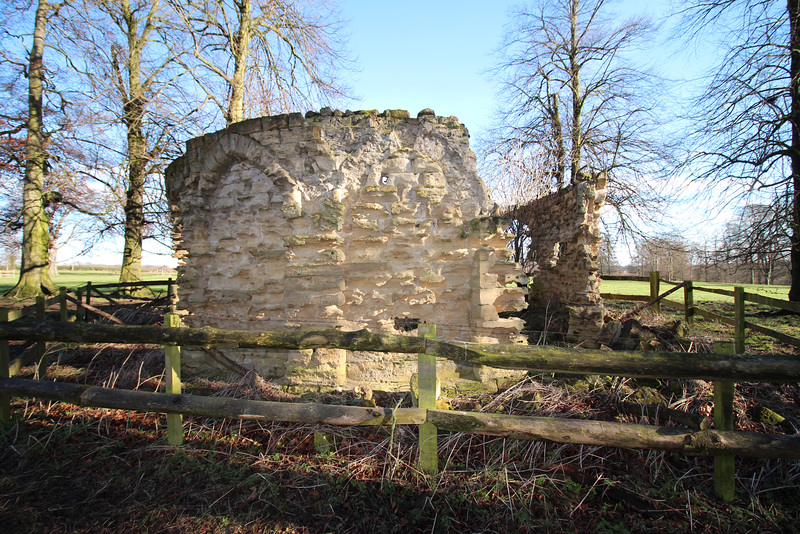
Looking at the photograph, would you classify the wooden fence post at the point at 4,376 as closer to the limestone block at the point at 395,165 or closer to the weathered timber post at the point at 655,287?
the limestone block at the point at 395,165

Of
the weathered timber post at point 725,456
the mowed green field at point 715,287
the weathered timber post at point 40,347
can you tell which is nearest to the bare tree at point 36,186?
the weathered timber post at point 40,347

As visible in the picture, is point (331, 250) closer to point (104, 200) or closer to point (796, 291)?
point (104, 200)

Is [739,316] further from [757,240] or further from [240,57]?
[240,57]

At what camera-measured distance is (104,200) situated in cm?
1173

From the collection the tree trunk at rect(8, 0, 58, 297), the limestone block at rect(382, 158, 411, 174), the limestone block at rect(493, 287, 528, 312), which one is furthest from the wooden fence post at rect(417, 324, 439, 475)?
the tree trunk at rect(8, 0, 58, 297)

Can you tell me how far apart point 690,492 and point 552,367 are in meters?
1.29

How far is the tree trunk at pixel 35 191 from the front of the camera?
11.9 metres

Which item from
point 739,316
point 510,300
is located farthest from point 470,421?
point 739,316

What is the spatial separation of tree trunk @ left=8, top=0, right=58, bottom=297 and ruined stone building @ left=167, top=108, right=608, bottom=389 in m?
12.0

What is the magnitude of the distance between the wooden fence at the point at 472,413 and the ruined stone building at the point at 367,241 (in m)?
1.84

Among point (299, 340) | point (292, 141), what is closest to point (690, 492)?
point (299, 340)

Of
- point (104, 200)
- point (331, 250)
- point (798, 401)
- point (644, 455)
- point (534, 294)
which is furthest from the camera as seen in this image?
point (104, 200)

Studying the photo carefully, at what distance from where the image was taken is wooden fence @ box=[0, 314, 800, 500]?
91.7 inches

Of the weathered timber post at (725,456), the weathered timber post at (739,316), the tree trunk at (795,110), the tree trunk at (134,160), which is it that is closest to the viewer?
the weathered timber post at (725,456)
